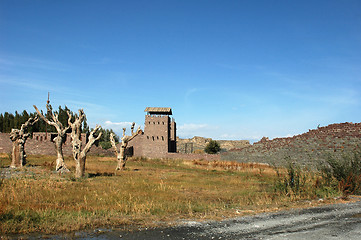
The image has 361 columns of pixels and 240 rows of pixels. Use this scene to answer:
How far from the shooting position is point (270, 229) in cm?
684

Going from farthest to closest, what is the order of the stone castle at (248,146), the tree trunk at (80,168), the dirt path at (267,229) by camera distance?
the stone castle at (248,146)
the tree trunk at (80,168)
the dirt path at (267,229)

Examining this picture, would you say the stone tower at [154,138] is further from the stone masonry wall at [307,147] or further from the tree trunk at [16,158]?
the tree trunk at [16,158]

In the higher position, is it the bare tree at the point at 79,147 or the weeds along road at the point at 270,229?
the bare tree at the point at 79,147

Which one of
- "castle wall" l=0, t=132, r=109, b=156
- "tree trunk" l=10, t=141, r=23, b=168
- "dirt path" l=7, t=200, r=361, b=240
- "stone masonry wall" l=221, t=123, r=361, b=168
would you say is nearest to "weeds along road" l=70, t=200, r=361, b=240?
"dirt path" l=7, t=200, r=361, b=240

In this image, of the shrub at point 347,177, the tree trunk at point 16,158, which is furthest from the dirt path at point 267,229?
the tree trunk at point 16,158

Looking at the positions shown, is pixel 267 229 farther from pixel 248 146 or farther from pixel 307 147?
pixel 248 146

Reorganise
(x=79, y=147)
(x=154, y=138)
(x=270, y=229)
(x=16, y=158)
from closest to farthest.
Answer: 1. (x=270, y=229)
2. (x=79, y=147)
3. (x=16, y=158)
4. (x=154, y=138)

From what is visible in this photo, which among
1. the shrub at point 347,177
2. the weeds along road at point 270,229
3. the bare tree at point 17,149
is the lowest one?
the weeds along road at point 270,229

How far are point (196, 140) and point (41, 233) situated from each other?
267ft

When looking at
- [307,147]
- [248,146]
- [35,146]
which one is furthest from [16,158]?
[307,147]

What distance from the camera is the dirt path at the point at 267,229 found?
6293mm

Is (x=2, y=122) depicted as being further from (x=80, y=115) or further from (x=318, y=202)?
(x=318, y=202)

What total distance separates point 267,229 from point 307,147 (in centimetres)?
3139

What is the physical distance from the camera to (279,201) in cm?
1074
